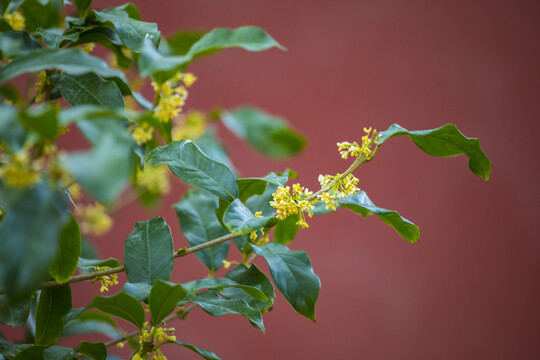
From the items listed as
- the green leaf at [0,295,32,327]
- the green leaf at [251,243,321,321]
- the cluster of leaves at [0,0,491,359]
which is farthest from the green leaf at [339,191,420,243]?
the green leaf at [0,295,32,327]

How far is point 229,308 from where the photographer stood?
0.52 meters

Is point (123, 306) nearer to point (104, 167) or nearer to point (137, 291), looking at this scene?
point (137, 291)

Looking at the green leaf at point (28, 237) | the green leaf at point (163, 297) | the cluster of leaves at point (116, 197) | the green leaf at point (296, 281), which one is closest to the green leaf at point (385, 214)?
the cluster of leaves at point (116, 197)

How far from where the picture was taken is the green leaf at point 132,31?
1.72 feet

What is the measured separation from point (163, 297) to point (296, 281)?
0.56 feet

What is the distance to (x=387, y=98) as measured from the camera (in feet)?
4.90

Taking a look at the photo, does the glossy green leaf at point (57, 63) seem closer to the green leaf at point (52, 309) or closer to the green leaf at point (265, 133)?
the green leaf at point (52, 309)

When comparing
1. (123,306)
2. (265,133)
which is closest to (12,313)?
(123,306)

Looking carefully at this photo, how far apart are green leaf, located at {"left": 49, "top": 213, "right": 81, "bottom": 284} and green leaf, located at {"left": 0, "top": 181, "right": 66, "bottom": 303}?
0.59 ft

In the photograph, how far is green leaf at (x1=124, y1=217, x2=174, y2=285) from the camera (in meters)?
0.58

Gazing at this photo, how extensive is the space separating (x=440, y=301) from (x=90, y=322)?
111cm

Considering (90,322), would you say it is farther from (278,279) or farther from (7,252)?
(7,252)

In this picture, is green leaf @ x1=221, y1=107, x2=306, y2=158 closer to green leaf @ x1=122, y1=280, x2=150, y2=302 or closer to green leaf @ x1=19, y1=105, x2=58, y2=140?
green leaf @ x1=122, y1=280, x2=150, y2=302

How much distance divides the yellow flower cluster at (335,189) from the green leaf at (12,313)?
1.39ft
